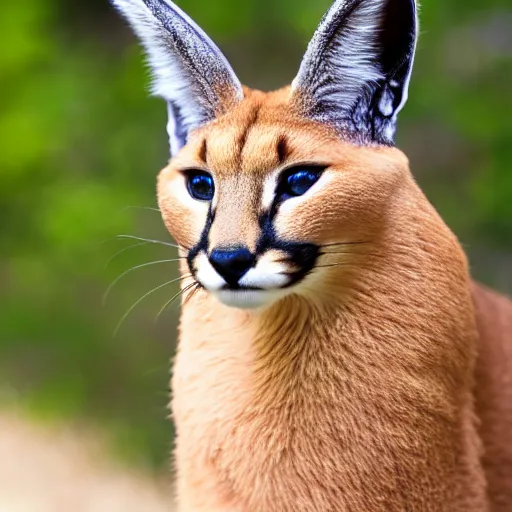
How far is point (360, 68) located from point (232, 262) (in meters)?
0.43

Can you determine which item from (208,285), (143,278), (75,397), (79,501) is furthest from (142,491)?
(208,285)

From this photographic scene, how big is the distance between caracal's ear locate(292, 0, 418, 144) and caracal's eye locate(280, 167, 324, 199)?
0.12 meters

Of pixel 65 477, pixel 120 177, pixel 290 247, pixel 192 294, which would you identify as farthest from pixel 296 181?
pixel 120 177

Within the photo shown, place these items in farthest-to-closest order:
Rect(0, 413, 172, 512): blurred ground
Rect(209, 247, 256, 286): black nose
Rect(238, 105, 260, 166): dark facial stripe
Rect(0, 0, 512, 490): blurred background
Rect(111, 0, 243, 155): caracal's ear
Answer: Rect(0, 0, 512, 490): blurred background → Rect(0, 413, 172, 512): blurred ground → Rect(111, 0, 243, 155): caracal's ear → Rect(238, 105, 260, 166): dark facial stripe → Rect(209, 247, 256, 286): black nose

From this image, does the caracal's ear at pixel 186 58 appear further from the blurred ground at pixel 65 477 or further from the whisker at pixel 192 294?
the blurred ground at pixel 65 477

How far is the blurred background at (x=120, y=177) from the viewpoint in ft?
15.2

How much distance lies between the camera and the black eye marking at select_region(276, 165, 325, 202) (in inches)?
64.6

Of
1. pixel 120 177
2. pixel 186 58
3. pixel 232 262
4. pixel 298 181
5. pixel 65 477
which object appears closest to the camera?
pixel 232 262

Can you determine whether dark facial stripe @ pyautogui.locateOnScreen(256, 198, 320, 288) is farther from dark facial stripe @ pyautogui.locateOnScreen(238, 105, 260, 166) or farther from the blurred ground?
the blurred ground

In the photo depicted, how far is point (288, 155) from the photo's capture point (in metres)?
1.65

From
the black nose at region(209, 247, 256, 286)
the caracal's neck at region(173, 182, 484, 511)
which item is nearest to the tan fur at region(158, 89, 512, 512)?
the caracal's neck at region(173, 182, 484, 511)

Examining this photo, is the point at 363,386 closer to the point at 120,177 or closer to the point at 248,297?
the point at 248,297

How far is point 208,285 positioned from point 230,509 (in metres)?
0.51

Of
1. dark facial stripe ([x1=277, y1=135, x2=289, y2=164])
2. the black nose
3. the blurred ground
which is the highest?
dark facial stripe ([x1=277, y1=135, x2=289, y2=164])
